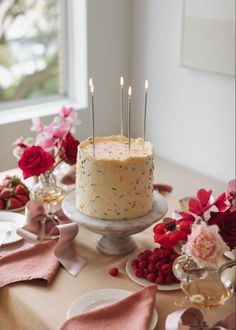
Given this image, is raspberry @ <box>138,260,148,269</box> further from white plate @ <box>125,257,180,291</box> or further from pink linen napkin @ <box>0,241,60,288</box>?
pink linen napkin @ <box>0,241,60,288</box>

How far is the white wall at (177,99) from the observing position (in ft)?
7.66

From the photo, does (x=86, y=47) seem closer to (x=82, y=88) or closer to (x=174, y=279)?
(x=82, y=88)

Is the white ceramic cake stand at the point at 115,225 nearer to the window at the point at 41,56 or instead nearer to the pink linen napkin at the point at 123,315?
the pink linen napkin at the point at 123,315

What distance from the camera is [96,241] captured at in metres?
1.46

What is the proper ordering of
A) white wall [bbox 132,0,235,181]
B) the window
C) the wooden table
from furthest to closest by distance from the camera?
the window, white wall [bbox 132,0,235,181], the wooden table

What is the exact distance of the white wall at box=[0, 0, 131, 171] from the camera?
240 cm

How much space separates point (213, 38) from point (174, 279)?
1.28 meters

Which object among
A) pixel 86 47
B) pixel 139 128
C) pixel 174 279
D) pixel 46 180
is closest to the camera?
pixel 174 279

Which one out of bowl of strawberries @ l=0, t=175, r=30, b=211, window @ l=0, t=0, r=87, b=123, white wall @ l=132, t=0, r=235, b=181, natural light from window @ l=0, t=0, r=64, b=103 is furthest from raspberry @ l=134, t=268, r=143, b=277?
natural light from window @ l=0, t=0, r=64, b=103

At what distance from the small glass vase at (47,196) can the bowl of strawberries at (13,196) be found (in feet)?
0.43

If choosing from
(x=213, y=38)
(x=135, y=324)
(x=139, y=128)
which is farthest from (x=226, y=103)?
(x=135, y=324)

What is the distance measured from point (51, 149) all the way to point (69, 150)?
0.31ft

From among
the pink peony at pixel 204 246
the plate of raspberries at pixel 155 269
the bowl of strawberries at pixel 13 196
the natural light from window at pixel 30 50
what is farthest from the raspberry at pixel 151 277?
the natural light from window at pixel 30 50

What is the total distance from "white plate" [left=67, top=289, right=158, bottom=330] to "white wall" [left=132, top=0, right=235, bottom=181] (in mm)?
1263
